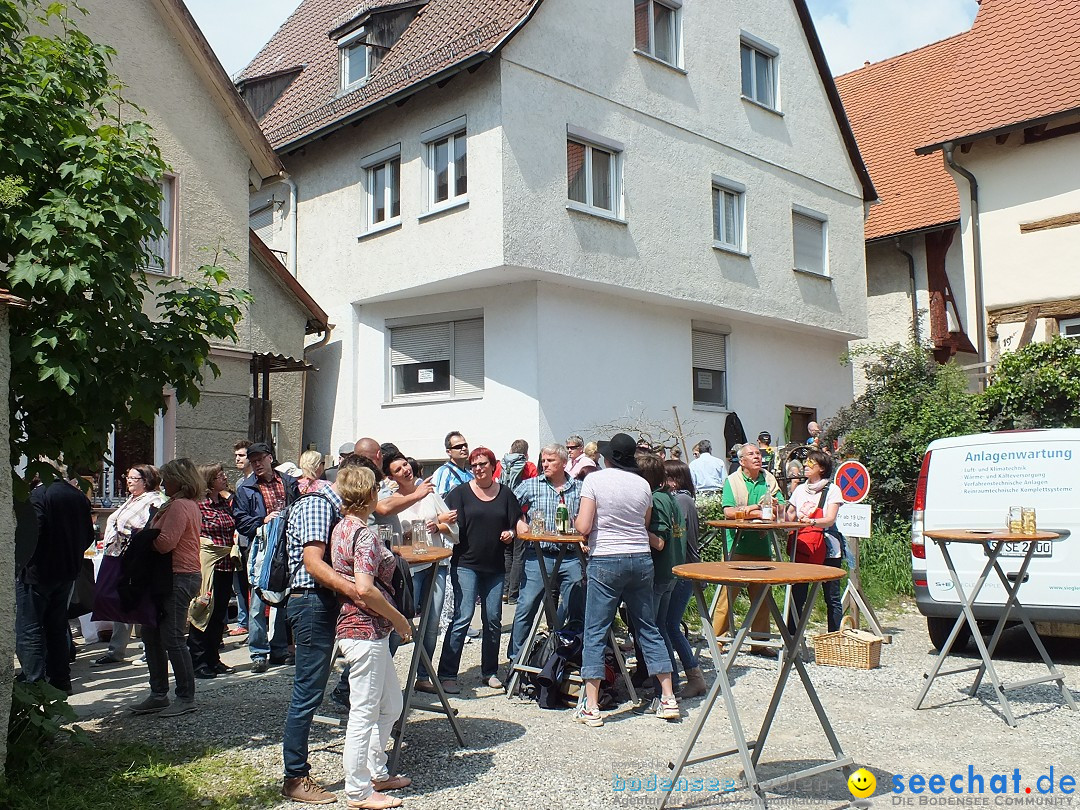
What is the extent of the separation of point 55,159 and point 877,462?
12.5m

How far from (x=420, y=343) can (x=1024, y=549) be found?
10702mm

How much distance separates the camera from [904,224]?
2388 cm

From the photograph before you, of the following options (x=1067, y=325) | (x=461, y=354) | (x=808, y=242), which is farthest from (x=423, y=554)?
(x=808, y=242)

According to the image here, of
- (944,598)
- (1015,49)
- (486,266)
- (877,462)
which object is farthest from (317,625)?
(1015,49)

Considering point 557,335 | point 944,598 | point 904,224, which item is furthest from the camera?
point 904,224

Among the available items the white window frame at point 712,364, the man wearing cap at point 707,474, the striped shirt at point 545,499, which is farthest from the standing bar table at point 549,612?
the white window frame at point 712,364

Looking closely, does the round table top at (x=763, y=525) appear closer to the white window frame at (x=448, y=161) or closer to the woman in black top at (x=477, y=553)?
the woman in black top at (x=477, y=553)

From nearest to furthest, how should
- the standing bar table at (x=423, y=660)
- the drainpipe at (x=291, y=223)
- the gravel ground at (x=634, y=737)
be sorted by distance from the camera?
the gravel ground at (x=634, y=737) < the standing bar table at (x=423, y=660) < the drainpipe at (x=291, y=223)

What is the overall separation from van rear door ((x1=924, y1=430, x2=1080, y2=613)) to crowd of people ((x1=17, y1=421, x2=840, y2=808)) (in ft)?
3.15

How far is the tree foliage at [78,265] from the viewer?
5555 mm

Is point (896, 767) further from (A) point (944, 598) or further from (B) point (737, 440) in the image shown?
(B) point (737, 440)

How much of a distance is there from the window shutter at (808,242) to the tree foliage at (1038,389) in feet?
17.4

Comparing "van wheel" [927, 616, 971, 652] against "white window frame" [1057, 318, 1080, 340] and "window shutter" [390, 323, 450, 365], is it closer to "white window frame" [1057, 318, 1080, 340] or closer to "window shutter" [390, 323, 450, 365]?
"window shutter" [390, 323, 450, 365]

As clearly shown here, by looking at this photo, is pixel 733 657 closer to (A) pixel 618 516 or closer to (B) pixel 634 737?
(B) pixel 634 737
